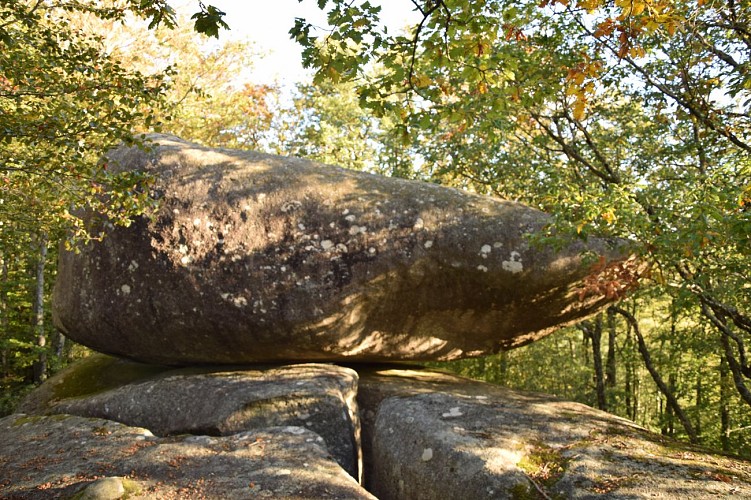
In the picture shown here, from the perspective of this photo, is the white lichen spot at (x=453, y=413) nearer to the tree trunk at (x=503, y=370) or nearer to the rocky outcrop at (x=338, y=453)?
the rocky outcrop at (x=338, y=453)

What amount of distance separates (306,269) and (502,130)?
4.03 m

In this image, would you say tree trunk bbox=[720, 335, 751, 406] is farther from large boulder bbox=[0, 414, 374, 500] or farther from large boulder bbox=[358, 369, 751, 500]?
large boulder bbox=[0, 414, 374, 500]

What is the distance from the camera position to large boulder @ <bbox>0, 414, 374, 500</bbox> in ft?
15.9

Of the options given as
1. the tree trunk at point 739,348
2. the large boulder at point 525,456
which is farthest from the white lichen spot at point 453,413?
the tree trunk at point 739,348

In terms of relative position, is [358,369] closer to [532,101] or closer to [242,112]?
[532,101]

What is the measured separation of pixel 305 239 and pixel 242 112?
1490 centimetres

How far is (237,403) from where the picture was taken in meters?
7.34

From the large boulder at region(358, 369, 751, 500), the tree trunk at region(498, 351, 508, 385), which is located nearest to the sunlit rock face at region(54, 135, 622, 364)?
the large boulder at region(358, 369, 751, 500)

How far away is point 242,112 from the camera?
2183 centimetres

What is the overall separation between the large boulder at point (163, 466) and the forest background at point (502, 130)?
7.91 ft

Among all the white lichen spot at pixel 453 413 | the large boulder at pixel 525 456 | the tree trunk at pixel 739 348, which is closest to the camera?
the large boulder at pixel 525 456

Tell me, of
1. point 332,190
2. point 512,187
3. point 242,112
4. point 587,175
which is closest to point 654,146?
point 587,175

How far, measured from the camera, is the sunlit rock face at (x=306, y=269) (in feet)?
27.1

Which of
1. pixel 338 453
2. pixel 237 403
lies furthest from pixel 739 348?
pixel 237 403
